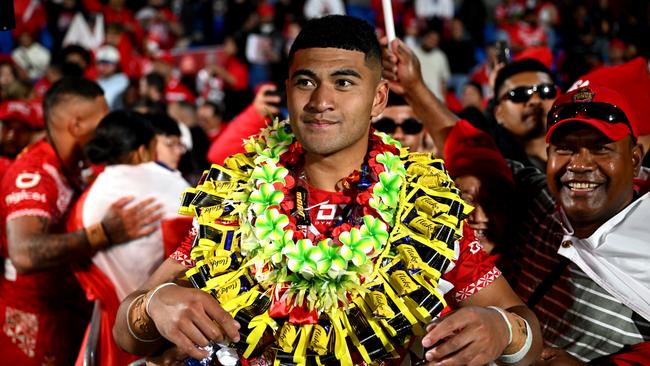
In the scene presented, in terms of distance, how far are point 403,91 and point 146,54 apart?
31.7ft

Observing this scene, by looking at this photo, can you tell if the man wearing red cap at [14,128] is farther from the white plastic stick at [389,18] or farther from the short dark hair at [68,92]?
the white plastic stick at [389,18]

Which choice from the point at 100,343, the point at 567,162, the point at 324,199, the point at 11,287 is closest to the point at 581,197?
the point at 567,162

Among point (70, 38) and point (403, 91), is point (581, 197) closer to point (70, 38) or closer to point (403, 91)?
point (403, 91)

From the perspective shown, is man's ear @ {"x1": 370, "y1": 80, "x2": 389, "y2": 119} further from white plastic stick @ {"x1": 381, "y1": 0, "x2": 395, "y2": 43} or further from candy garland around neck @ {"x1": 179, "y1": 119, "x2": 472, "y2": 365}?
white plastic stick @ {"x1": 381, "y1": 0, "x2": 395, "y2": 43}

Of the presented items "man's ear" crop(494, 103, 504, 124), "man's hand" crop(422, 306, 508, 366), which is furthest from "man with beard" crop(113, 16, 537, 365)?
"man's ear" crop(494, 103, 504, 124)

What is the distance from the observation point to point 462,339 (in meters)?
2.23

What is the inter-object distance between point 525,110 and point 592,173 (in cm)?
162

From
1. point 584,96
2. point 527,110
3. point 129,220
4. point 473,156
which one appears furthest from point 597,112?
point 129,220

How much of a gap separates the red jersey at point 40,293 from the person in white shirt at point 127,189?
40cm

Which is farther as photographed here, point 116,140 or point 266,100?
point 266,100

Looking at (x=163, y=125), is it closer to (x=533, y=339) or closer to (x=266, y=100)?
(x=266, y=100)

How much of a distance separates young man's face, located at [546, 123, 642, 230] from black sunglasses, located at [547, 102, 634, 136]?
47 mm

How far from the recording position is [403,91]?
4.27 meters

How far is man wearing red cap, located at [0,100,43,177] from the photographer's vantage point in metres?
6.50
